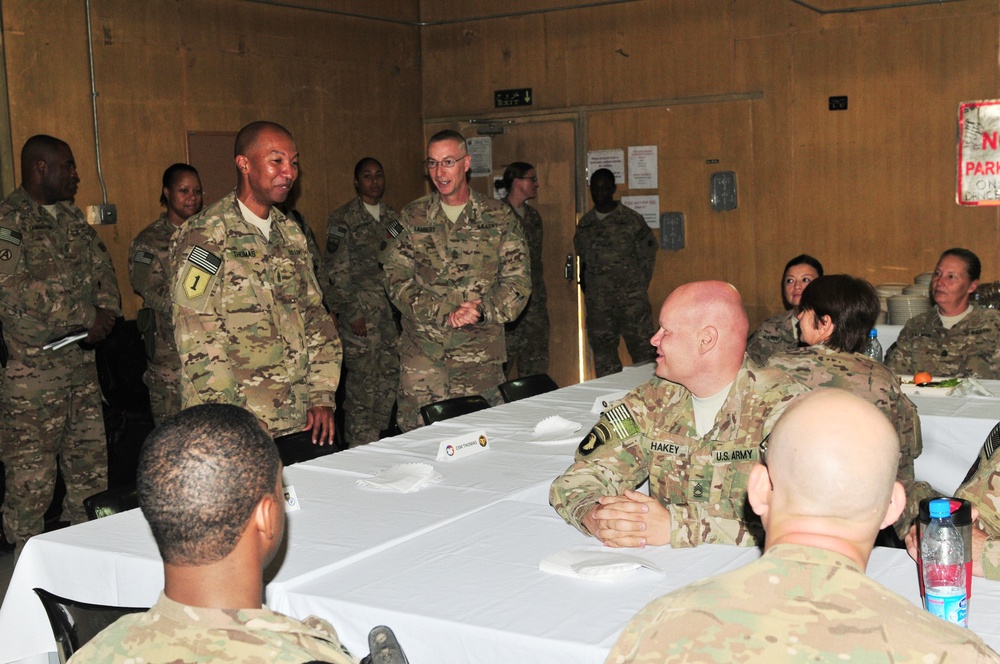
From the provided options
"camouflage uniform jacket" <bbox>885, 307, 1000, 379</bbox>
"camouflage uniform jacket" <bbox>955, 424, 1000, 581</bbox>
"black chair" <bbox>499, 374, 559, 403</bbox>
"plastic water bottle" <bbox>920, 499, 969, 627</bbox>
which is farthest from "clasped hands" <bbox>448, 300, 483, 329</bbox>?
"plastic water bottle" <bbox>920, 499, 969, 627</bbox>

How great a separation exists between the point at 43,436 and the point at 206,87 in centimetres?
305

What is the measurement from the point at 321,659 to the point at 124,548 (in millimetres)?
1207

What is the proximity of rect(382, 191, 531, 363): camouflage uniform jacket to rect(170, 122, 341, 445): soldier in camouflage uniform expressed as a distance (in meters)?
0.88

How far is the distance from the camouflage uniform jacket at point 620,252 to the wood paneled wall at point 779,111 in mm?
214

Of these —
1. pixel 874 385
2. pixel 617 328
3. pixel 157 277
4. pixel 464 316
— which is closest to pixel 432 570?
pixel 874 385

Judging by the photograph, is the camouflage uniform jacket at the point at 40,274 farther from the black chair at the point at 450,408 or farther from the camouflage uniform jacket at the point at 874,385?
the camouflage uniform jacket at the point at 874,385

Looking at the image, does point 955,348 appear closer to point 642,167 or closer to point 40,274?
point 642,167

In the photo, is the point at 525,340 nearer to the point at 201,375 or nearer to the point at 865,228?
the point at 865,228

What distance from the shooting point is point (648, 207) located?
8.14 metres

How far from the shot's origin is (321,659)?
4.59 feet

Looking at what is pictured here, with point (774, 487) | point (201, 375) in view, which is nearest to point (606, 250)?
point (201, 375)

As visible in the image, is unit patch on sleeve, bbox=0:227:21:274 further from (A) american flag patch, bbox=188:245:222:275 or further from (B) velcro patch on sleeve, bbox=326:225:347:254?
(B) velcro patch on sleeve, bbox=326:225:347:254

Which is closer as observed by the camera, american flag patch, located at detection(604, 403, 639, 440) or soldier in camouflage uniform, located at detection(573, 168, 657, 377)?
american flag patch, located at detection(604, 403, 639, 440)

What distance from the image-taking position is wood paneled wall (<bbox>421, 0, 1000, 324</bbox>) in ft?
23.0
